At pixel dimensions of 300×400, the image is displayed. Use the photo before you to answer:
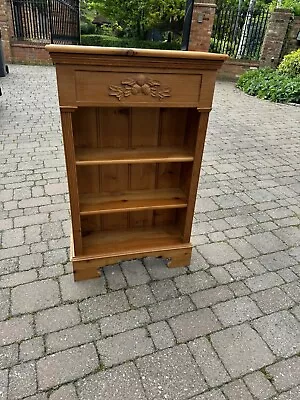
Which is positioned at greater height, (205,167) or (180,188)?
(180,188)

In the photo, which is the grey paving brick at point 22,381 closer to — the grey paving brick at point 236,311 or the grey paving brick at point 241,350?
the grey paving brick at point 241,350

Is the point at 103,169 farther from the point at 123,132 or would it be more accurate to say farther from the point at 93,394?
the point at 93,394

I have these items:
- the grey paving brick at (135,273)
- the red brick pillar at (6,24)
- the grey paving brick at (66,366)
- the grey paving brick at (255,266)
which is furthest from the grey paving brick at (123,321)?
the red brick pillar at (6,24)

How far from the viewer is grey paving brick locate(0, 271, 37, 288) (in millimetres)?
2027

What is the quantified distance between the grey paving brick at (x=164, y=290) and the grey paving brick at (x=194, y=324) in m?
0.17

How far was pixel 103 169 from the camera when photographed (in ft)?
6.68

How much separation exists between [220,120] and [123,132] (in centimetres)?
445

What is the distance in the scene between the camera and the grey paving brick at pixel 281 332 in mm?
1737

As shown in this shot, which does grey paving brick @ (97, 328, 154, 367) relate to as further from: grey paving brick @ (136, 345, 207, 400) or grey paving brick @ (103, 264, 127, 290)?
grey paving brick @ (103, 264, 127, 290)

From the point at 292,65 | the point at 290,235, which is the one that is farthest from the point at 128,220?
the point at 292,65

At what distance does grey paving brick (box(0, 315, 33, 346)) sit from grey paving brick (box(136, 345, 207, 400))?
65 centimetres

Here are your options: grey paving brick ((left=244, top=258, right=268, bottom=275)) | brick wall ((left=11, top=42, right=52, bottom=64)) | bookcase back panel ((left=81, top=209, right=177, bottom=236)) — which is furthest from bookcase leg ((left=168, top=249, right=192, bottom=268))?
brick wall ((left=11, top=42, right=52, bottom=64))

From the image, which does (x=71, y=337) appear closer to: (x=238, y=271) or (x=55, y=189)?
(x=238, y=271)

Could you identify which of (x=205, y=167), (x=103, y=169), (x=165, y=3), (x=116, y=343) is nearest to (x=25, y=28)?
(x=165, y=3)
